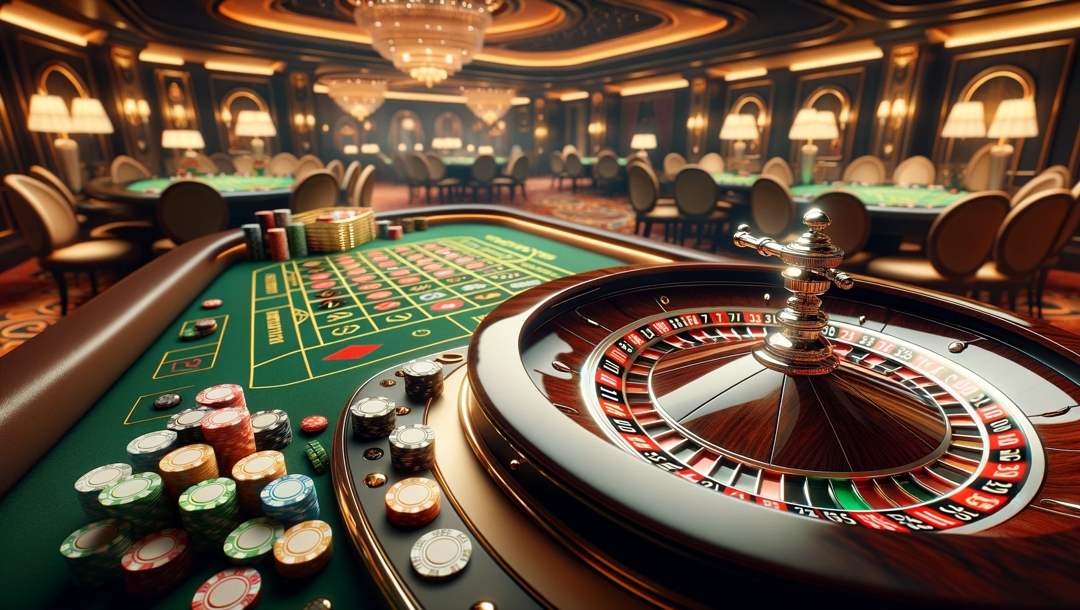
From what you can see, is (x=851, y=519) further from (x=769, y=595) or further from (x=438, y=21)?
(x=438, y=21)

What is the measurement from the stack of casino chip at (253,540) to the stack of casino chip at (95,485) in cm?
17

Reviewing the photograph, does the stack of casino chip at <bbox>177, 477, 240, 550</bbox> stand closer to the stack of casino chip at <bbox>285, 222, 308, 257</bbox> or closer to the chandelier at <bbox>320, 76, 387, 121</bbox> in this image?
the stack of casino chip at <bbox>285, 222, 308, 257</bbox>

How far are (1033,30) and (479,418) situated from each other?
31.6ft

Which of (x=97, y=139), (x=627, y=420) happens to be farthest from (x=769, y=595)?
(x=97, y=139)

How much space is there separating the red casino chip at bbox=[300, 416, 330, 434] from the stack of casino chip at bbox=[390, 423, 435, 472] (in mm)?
215

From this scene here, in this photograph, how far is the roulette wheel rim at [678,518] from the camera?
1.26 ft

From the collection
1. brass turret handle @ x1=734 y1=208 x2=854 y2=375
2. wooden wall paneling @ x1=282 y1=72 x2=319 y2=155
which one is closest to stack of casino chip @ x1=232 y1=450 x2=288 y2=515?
brass turret handle @ x1=734 y1=208 x2=854 y2=375

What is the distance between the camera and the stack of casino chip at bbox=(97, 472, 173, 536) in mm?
643

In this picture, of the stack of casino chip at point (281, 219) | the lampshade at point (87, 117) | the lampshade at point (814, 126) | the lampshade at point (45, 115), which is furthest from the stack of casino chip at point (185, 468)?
the lampshade at point (87, 117)

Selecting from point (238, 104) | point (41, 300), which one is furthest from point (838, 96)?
point (238, 104)

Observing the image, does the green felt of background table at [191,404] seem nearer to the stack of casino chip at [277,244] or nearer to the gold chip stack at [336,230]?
the stack of casino chip at [277,244]

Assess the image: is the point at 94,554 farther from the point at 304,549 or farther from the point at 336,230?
the point at 336,230

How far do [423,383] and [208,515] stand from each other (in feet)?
1.28

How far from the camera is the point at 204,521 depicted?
0.64m
